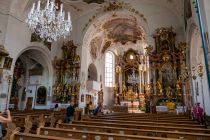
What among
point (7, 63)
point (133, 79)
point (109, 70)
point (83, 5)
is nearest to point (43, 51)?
point (7, 63)

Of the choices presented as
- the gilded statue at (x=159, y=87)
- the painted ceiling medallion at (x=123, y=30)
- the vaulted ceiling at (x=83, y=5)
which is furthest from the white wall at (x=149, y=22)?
the gilded statue at (x=159, y=87)

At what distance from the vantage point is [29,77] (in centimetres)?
1616

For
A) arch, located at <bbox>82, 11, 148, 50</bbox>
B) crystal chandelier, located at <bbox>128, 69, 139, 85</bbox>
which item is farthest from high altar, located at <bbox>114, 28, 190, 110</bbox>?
crystal chandelier, located at <bbox>128, 69, 139, 85</bbox>

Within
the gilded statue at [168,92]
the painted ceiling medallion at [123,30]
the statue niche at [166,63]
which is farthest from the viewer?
the painted ceiling medallion at [123,30]

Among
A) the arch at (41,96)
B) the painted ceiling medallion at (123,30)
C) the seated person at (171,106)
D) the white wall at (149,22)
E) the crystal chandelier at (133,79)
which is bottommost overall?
the seated person at (171,106)

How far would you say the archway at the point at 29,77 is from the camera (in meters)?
15.0

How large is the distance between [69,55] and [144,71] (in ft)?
34.7

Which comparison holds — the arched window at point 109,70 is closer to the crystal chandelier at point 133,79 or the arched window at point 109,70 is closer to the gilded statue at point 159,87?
the crystal chandelier at point 133,79

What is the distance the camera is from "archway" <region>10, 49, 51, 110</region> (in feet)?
49.3

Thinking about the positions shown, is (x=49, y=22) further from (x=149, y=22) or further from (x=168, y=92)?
(x=168, y=92)

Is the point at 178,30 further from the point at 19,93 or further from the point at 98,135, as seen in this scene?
the point at 19,93

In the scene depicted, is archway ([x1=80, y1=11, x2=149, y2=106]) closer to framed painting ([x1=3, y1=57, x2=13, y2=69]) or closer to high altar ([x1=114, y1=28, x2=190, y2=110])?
high altar ([x1=114, y1=28, x2=190, y2=110])

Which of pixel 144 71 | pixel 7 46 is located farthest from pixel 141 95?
pixel 7 46

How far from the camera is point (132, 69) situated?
75.5 ft
